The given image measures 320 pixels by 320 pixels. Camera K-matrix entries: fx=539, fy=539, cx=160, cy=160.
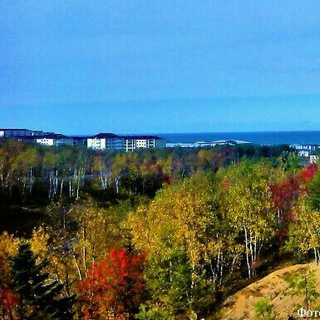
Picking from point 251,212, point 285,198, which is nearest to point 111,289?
point 251,212

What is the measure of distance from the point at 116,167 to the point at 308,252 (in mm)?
65971

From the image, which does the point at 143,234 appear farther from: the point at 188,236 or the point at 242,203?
the point at 242,203

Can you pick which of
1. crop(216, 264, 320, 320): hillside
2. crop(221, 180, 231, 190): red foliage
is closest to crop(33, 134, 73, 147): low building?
crop(221, 180, 231, 190): red foliage

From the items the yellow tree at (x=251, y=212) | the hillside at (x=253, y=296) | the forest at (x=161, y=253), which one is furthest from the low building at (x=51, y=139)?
the hillside at (x=253, y=296)

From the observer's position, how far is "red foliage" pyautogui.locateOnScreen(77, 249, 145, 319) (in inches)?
1206

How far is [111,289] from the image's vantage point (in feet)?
101

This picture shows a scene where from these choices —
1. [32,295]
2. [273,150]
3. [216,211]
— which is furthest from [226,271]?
[273,150]

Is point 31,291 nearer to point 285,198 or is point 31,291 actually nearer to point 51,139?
point 285,198

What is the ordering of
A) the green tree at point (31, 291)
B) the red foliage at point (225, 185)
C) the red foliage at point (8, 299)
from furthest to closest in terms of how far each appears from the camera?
the red foliage at point (225, 185) → the green tree at point (31, 291) → the red foliage at point (8, 299)

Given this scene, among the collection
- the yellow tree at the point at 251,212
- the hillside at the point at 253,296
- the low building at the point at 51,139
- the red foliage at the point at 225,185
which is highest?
the low building at the point at 51,139

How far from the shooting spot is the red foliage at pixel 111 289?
3064 cm

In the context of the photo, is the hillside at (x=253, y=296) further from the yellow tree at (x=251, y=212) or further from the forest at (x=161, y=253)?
the yellow tree at (x=251, y=212)

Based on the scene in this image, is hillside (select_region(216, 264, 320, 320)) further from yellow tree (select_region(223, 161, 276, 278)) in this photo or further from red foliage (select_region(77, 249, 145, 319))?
red foliage (select_region(77, 249, 145, 319))

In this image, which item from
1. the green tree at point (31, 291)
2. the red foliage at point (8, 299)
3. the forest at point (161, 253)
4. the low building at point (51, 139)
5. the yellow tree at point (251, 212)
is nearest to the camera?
the red foliage at point (8, 299)
